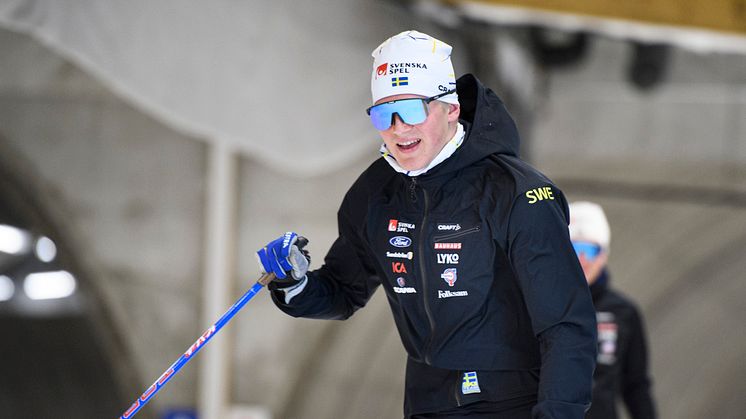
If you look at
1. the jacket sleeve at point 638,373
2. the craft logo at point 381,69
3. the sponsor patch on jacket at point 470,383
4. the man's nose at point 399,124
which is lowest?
the jacket sleeve at point 638,373

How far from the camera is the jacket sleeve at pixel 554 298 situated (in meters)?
2.16

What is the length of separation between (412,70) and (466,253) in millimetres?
449

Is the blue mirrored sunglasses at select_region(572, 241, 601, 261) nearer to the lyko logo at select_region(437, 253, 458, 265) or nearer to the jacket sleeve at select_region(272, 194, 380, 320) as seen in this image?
the jacket sleeve at select_region(272, 194, 380, 320)

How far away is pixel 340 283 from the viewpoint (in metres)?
2.72

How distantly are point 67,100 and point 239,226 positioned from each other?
5.46 ft

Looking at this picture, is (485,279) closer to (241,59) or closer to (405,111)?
(405,111)

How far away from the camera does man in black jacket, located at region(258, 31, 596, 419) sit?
2242mm

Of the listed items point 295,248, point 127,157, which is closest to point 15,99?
point 127,157

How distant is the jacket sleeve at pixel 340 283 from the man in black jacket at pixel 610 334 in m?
1.88

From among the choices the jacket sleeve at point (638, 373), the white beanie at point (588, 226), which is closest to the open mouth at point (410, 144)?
the white beanie at point (588, 226)

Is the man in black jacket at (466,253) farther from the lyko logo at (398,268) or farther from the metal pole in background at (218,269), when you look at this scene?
the metal pole in background at (218,269)

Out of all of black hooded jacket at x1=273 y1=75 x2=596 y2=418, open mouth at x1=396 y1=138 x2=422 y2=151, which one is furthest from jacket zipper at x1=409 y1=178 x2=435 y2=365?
open mouth at x1=396 y1=138 x2=422 y2=151

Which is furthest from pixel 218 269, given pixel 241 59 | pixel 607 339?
pixel 607 339

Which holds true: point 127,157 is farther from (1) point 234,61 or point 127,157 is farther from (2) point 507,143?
(2) point 507,143
